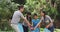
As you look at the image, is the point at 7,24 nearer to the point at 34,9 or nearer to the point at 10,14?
the point at 10,14

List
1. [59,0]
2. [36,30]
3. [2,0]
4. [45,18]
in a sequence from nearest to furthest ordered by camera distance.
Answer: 1. [45,18]
2. [36,30]
3. [2,0]
4. [59,0]

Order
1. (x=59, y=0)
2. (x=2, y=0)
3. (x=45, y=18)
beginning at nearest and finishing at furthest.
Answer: (x=45, y=18)
(x=2, y=0)
(x=59, y=0)

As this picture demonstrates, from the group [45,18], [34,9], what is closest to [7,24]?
[34,9]

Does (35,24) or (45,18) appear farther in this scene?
(35,24)

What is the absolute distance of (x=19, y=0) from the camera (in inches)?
930

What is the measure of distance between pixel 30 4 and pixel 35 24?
12.2 metres

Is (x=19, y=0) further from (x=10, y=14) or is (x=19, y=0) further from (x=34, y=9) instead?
(x=10, y=14)

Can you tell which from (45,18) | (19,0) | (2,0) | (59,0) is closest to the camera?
(45,18)

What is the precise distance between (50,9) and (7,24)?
6.08m

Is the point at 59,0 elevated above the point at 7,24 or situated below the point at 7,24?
above

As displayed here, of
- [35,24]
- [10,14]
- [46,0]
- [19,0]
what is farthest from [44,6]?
[35,24]

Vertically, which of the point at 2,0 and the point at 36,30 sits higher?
the point at 2,0

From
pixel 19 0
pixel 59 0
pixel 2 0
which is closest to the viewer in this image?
pixel 2 0

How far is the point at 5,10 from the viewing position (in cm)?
1698
